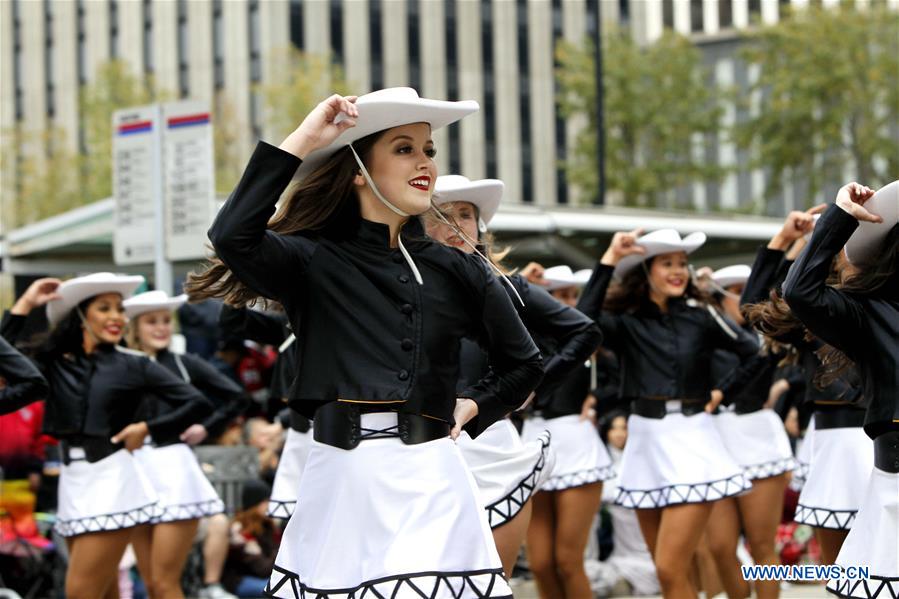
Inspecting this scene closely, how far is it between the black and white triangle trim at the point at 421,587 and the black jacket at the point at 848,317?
149cm

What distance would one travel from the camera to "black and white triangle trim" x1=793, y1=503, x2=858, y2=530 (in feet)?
24.5

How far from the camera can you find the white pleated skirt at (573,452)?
9.10 m

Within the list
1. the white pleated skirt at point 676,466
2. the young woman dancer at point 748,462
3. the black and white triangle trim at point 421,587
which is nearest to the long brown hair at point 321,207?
the black and white triangle trim at point 421,587

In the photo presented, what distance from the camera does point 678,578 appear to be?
8.18 metres

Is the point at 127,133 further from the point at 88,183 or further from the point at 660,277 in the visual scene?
the point at 88,183

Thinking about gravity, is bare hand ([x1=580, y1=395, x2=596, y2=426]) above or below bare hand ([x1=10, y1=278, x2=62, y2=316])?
below

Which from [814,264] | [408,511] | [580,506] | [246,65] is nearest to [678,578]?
[580,506]

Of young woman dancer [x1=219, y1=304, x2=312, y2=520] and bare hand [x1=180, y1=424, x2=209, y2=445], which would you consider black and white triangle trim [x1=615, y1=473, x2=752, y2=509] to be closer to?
young woman dancer [x1=219, y1=304, x2=312, y2=520]

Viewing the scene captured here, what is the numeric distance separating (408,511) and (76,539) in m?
4.85

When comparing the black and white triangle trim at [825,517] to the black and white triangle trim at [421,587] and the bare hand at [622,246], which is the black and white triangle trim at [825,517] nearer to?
the bare hand at [622,246]

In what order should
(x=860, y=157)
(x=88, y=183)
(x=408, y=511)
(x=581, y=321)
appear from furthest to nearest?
(x=88, y=183) < (x=860, y=157) < (x=581, y=321) < (x=408, y=511)

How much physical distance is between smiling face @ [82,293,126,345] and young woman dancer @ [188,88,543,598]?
407cm

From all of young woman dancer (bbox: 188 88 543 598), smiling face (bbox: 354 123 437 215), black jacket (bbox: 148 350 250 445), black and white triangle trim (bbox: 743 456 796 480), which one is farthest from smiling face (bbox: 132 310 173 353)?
smiling face (bbox: 354 123 437 215)

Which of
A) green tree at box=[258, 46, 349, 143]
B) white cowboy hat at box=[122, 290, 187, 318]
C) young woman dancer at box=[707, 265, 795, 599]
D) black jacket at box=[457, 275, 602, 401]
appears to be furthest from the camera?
green tree at box=[258, 46, 349, 143]
